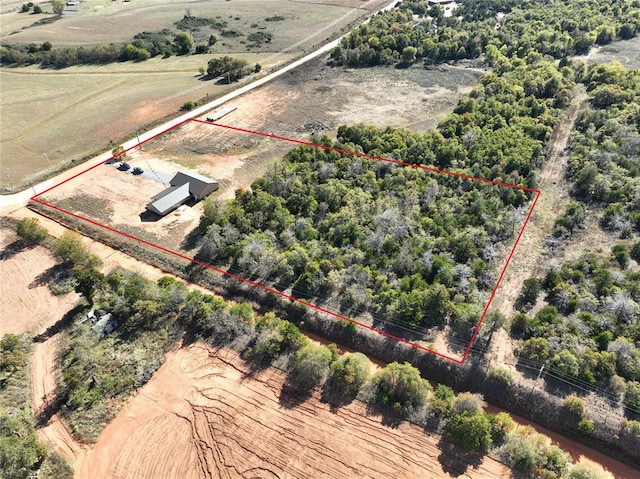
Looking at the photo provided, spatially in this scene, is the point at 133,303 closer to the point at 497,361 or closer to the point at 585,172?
the point at 497,361

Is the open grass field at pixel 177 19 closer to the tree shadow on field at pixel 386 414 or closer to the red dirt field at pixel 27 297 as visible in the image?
the red dirt field at pixel 27 297

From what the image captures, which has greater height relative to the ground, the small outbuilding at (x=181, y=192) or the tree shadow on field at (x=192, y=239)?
the small outbuilding at (x=181, y=192)

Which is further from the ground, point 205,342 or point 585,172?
point 585,172

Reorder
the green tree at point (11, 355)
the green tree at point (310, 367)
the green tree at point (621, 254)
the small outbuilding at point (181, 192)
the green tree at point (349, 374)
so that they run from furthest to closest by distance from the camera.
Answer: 1. the small outbuilding at point (181, 192)
2. the green tree at point (621, 254)
3. the green tree at point (11, 355)
4. the green tree at point (310, 367)
5. the green tree at point (349, 374)

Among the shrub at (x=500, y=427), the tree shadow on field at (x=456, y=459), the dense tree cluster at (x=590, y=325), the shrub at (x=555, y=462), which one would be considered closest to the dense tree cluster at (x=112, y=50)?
the dense tree cluster at (x=590, y=325)

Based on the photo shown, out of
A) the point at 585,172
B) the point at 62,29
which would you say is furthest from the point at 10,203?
the point at 62,29

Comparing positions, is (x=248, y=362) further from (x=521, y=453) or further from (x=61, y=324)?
(x=521, y=453)
